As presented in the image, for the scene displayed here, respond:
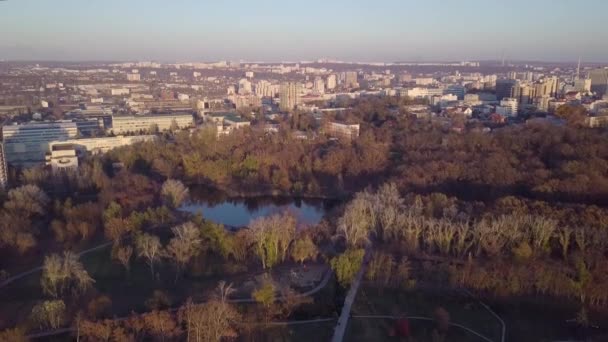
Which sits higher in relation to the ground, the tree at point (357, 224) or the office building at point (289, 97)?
the office building at point (289, 97)

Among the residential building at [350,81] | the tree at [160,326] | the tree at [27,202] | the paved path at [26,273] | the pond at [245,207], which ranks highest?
the residential building at [350,81]

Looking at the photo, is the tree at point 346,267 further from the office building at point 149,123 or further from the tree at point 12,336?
the office building at point 149,123

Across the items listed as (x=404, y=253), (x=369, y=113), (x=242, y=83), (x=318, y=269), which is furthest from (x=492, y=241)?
(x=242, y=83)

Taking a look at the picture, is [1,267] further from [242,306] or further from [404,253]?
[404,253]

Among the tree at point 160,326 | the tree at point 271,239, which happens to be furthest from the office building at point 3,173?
the tree at point 160,326

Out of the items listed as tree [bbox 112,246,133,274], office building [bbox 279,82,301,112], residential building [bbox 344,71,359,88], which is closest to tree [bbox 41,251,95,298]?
tree [bbox 112,246,133,274]

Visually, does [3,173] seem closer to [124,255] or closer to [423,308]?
[124,255]
